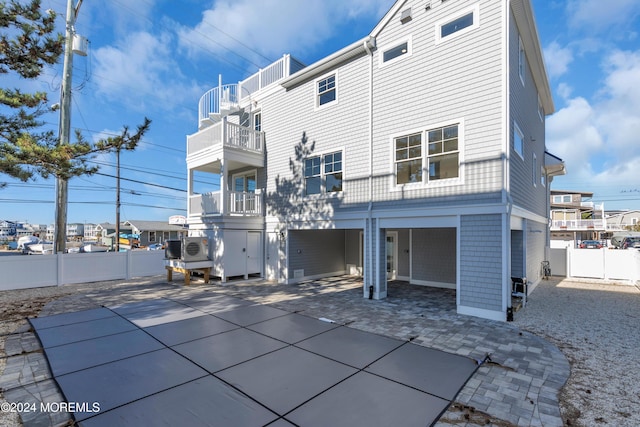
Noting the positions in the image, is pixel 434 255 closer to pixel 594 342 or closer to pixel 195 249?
pixel 594 342

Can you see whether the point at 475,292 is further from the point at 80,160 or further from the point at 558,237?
the point at 558,237

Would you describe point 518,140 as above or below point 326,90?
below

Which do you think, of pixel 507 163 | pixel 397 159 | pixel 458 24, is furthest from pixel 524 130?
pixel 397 159

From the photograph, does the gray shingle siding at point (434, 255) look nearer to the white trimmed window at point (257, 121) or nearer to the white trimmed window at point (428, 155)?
the white trimmed window at point (428, 155)

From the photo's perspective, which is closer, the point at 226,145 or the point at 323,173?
the point at 323,173

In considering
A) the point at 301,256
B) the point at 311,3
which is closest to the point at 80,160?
the point at 301,256

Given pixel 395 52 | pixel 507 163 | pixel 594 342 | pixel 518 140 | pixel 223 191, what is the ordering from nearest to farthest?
pixel 594 342, pixel 507 163, pixel 518 140, pixel 395 52, pixel 223 191

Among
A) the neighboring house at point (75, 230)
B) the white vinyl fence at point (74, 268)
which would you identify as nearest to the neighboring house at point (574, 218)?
the white vinyl fence at point (74, 268)

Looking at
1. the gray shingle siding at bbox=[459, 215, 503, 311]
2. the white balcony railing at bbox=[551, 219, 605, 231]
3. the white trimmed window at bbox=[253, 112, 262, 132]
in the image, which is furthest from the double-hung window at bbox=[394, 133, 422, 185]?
the white balcony railing at bbox=[551, 219, 605, 231]

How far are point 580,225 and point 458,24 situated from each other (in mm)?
33365

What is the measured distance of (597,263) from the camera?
462 inches

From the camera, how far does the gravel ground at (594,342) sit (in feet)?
10.3

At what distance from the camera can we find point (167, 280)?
11797 millimetres

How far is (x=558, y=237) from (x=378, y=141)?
122ft
